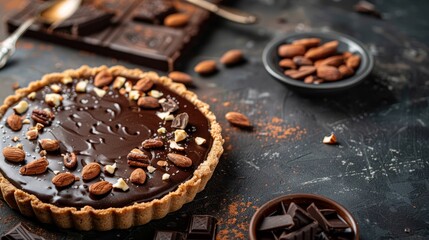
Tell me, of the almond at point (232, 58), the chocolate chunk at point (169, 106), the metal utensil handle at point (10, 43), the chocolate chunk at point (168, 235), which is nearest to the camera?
the chocolate chunk at point (168, 235)

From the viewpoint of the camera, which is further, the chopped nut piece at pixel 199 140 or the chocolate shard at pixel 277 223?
the chopped nut piece at pixel 199 140

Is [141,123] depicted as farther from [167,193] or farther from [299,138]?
[299,138]

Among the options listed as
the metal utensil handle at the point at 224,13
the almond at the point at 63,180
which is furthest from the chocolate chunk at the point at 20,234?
the metal utensil handle at the point at 224,13

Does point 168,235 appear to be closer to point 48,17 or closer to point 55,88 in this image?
point 55,88

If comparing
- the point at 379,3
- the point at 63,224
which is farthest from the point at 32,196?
the point at 379,3

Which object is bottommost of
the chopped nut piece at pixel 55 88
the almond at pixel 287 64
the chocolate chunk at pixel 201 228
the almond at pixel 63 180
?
the chocolate chunk at pixel 201 228

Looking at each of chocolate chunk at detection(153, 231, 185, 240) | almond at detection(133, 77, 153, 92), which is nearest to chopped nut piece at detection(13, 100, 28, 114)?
almond at detection(133, 77, 153, 92)

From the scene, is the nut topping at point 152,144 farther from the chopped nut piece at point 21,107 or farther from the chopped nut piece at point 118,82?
the chopped nut piece at point 21,107
